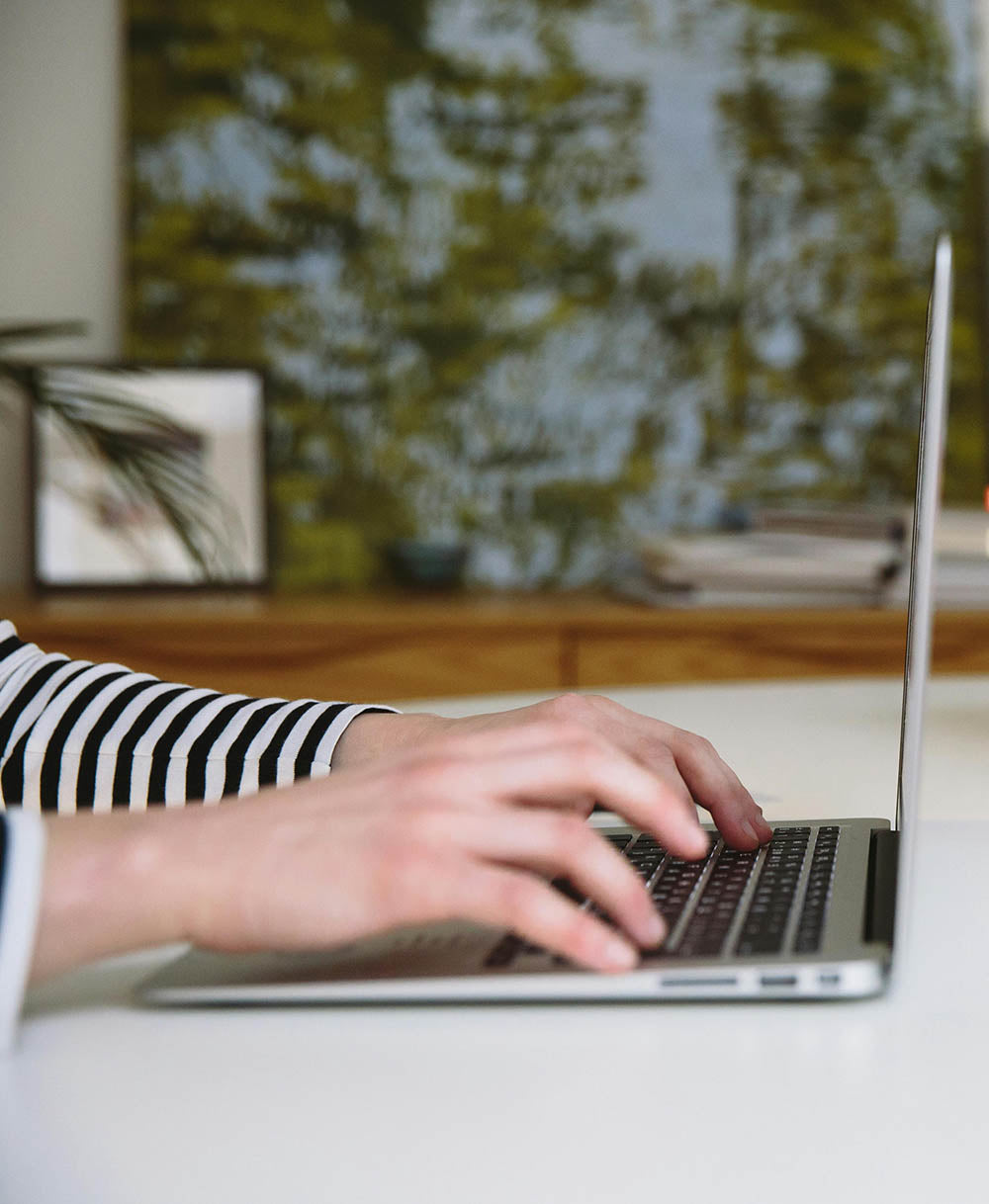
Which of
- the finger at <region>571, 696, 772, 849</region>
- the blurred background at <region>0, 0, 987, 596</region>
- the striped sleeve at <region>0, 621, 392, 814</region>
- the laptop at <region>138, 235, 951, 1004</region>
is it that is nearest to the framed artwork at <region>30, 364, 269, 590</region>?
the blurred background at <region>0, 0, 987, 596</region>

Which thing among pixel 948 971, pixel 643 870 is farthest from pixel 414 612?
pixel 948 971

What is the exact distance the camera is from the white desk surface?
0.39 meters

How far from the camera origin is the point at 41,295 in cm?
246

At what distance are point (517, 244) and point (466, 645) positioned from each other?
0.84 metres

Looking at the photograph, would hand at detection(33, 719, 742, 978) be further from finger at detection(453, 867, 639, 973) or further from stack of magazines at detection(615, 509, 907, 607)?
stack of magazines at detection(615, 509, 907, 607)

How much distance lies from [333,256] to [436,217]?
0.65 ft

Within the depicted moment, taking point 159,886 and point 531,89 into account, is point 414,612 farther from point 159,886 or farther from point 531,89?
point 159,886

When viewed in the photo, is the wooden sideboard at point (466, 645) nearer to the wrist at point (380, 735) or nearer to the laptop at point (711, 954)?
the wrist at point (380, 735)

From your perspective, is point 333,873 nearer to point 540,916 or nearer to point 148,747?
point 540,916

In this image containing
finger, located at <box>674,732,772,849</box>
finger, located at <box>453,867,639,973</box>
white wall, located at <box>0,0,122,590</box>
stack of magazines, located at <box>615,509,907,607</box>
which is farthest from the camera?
white wall, located at <box>0,0,122,590</box>

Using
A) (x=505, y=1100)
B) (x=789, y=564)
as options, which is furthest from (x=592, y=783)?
(x=789, y=564)

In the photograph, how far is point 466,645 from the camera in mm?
2070

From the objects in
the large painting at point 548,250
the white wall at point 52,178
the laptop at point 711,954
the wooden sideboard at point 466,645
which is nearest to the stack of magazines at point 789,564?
the wooden sideboard at point 466,645

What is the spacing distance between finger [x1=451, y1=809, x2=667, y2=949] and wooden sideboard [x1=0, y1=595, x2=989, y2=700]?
1526 mm
